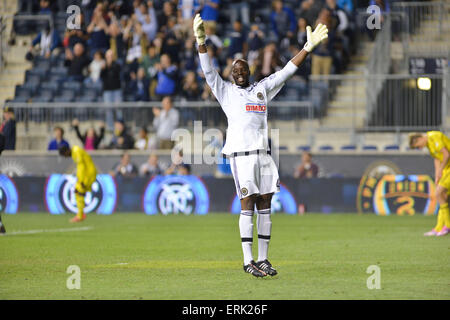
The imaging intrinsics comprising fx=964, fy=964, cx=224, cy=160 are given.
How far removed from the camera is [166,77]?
26.4 metres

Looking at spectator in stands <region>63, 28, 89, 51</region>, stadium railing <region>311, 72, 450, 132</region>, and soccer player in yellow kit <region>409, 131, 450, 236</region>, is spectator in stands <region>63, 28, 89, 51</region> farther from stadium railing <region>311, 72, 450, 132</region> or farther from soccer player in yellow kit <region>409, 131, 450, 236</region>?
soccer player in yellow kit <region>409, 131, 450, 236</region>

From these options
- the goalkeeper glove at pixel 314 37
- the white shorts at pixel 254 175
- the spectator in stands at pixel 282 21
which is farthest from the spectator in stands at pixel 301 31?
the white shorts at pixel 254 175

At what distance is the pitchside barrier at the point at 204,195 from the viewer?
896 inches

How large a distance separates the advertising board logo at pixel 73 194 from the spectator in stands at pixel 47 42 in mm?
5969

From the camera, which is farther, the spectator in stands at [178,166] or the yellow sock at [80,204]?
the spectator in stands at [178,166]

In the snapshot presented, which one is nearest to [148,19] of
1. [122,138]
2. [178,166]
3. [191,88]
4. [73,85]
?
[73,85]

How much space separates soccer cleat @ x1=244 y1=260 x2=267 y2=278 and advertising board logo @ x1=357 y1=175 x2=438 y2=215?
12319mm

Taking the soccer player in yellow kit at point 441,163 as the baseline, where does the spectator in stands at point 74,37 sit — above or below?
above

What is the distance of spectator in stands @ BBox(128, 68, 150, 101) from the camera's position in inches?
1044

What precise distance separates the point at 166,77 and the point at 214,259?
14037mm

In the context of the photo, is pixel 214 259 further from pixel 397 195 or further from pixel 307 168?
pixel 307 168

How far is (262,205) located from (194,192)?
12.7 meters

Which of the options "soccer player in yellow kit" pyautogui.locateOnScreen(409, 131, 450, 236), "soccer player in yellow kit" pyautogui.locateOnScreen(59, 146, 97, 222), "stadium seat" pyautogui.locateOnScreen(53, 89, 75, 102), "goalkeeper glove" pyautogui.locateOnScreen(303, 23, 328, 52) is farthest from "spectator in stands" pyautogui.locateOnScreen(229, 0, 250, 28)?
"goalkeeper glove" pyautogui.locateOnScreen(303, 23, 328, 52)

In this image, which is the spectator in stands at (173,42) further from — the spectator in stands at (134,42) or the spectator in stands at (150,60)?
the spectator in stands at (134,42)
